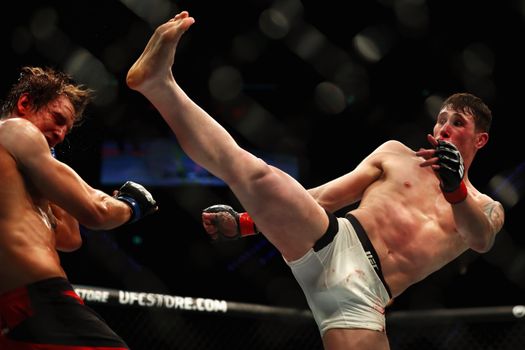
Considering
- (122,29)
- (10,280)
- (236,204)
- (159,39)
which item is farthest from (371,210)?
(122,29)

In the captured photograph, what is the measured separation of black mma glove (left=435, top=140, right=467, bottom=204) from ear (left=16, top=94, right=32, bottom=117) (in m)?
1.29

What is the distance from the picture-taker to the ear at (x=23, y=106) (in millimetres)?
2102

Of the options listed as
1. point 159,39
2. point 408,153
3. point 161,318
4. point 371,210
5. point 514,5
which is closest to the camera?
point 159,39

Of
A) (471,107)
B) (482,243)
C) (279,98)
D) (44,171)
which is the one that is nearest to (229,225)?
(44,171)

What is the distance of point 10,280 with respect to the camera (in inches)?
70.9

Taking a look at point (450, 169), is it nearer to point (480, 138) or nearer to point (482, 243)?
point (482, 243)

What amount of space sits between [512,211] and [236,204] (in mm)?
1991

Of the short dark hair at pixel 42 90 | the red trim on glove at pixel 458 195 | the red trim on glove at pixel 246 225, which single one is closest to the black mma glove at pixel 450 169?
the red trim on glove at pixel 458 195

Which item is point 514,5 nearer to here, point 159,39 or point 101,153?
point 101,153

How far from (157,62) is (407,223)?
1028 millimetres

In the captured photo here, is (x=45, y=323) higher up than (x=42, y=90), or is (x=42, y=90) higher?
(x=42, y=90)

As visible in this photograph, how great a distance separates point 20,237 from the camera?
1.81 m

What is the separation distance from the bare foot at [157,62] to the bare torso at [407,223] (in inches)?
33.8

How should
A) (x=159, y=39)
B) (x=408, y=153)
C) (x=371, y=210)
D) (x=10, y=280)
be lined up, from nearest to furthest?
(x=10, y=280)
(x=159, y=39)
(x=371, y=210)
(x=408, y=153)
